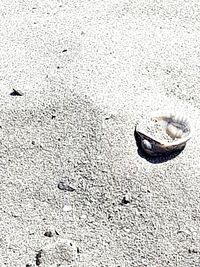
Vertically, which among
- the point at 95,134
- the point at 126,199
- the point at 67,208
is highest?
the point at 95,134

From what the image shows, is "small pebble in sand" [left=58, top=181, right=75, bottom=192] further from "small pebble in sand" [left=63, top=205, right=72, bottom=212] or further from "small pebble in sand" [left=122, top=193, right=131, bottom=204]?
"small pebble in sand" [left=122, top=193, right=131, bottom=204]

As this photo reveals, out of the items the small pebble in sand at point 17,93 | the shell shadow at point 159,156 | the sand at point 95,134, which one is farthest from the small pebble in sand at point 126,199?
the small pebble in sand at point 17,93

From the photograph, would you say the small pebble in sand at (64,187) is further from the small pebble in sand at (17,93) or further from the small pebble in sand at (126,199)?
the small pebble in sand at (17,93)

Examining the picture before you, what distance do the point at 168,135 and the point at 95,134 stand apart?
46 cm

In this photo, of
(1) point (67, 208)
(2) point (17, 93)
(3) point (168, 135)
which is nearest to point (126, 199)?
(1) point (67, 208)

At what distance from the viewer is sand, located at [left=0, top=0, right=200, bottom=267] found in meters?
2.93

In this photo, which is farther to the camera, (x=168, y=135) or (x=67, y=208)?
(x=168, y=135)

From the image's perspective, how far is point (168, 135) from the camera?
10.6 feet

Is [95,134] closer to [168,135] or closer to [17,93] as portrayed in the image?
[168,135]

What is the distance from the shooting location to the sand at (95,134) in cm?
293

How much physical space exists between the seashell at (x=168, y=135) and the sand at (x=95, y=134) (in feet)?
0.23

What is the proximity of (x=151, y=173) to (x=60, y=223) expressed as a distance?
0.61 metres

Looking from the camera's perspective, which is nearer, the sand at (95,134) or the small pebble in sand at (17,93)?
the sand at (95,134)

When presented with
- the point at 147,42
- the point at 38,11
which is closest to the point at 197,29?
the point at 147,42
